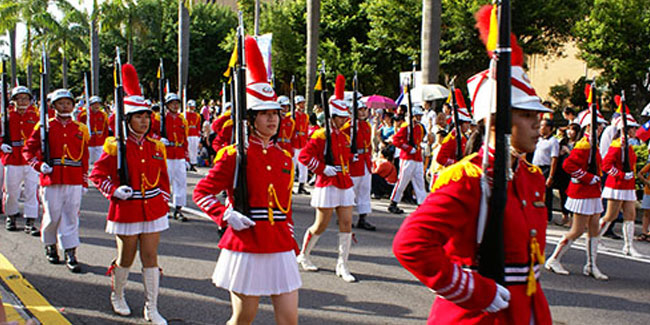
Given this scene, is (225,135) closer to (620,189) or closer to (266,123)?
(266,123)

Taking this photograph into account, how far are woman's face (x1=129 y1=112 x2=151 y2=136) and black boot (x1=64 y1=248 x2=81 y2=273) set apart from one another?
7.37 feet

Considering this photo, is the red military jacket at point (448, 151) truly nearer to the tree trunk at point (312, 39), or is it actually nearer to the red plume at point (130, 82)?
the red plume at point (130, 82)

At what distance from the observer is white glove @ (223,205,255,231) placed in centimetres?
385

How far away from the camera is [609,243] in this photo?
920 centimetres

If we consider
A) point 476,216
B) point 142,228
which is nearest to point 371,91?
point 142,228

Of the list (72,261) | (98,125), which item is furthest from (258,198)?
(98,125)

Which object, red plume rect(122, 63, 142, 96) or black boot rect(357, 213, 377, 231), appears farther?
black boot rect(357, 213, 377, 231)

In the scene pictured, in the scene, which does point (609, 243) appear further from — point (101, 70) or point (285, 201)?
point (101, 70)

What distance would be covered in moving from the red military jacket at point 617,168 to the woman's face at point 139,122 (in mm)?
6377

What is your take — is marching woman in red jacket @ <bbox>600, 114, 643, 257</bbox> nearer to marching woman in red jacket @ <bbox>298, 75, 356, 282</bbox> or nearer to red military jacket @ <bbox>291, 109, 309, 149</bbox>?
marching woman in red jacket @ <bbox>298, 75, 356, 282</bbox>

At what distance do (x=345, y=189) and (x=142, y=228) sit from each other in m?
2.61

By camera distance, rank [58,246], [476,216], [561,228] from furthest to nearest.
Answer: [561,228] → [58,246] → [476,216]

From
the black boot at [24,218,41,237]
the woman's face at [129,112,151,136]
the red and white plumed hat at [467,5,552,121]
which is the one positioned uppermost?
the red and white plumed hat at [467,5,552,121]

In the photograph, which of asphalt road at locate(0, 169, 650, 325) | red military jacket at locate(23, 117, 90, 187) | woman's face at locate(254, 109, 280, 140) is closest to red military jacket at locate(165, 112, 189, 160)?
asphalt road at locate(0, 169, 650, 325)
